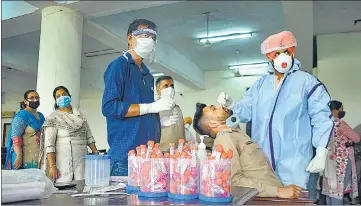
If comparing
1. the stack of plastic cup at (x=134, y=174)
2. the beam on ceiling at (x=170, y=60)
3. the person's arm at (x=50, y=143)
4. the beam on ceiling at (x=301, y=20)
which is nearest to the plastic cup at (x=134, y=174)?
the stack of plastic cup at (x=134, y=174)

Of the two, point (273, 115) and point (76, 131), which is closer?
point (273, 115)

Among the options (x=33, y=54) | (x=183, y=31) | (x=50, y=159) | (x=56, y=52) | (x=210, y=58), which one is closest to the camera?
(x=50, y=159)

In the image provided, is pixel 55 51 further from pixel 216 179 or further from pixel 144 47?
pixel 216 179

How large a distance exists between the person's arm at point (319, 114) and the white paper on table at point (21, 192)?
2.94ft

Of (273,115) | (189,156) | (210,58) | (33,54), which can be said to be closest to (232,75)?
(210,58)

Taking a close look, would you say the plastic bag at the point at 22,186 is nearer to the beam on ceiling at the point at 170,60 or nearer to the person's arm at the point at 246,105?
the person's arm at the point at 246,105

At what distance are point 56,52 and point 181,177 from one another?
2.25 meters

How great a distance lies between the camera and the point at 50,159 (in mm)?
1808

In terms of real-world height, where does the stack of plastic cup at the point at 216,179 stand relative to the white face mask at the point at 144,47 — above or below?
below

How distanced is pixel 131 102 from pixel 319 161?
0.63m

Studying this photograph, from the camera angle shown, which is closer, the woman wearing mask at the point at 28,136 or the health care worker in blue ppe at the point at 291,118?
the health care worker in blue ppe at the point at 291,118

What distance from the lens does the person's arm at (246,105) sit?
1.32 meters

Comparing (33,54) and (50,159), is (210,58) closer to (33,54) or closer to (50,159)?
(33,54)

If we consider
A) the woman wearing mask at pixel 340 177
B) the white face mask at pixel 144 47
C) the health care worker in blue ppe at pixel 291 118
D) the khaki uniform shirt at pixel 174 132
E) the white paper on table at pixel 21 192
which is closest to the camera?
the white paper on table at pixel 21 192
